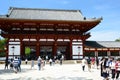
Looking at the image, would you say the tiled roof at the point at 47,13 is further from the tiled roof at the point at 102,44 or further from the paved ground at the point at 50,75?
the paved ground at the point at 50,75

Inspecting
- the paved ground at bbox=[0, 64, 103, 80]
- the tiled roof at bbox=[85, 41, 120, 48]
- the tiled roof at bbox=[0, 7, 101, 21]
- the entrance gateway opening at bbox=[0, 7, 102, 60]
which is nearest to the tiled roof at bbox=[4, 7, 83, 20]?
the tiled roof at bbox=[0, 7, 101, 21]

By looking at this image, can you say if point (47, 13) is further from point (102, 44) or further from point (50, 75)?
point (50, 75)

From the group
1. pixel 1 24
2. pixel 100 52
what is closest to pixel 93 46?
pixel 100 52

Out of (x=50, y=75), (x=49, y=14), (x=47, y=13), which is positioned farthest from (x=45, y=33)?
(x=50, y=75)

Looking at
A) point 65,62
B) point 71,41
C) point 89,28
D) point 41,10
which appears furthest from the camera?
point 41,10

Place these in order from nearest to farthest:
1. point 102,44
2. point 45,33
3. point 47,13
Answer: point 45,33
point 47,13
point 102,44

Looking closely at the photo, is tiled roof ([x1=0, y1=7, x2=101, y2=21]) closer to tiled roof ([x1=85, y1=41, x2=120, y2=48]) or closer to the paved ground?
tiled roof ([x1=85, y1=41, x2=120, y2=48])

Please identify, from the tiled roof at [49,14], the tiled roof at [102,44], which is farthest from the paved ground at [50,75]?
the tiled roof at [102,44]

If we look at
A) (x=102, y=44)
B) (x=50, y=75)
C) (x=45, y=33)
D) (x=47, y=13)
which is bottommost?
(x=50, y=75)

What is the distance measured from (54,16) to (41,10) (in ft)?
13.5

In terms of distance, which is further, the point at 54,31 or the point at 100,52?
the point at 100,52

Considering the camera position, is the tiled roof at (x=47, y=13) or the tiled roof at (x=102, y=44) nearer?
the tiled roof at (x=47, y=13)

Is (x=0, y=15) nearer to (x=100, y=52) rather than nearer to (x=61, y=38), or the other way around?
(x=61, y=38)

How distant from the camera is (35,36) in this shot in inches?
1665
